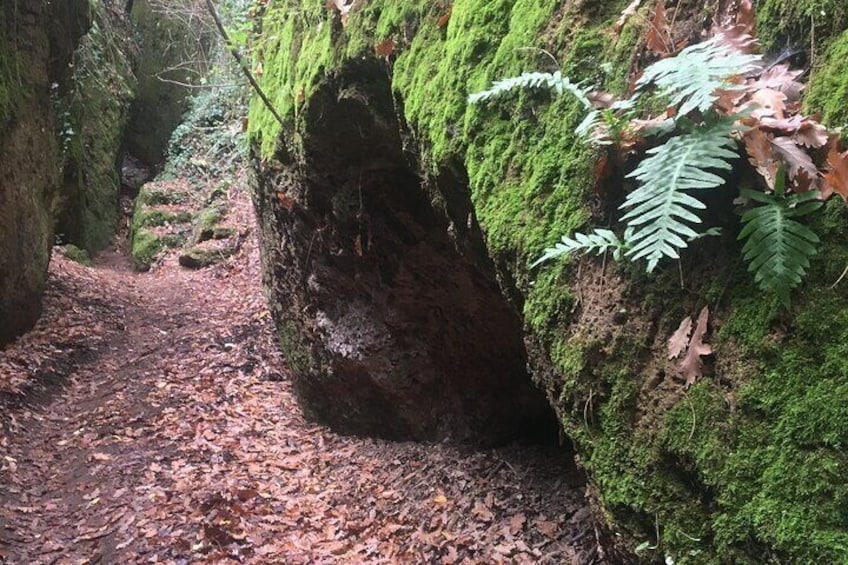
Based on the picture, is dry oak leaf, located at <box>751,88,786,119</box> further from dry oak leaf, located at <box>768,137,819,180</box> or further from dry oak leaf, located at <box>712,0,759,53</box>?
dry oak leaf, located at <box>712,0,759,53</box>

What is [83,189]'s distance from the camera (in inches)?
545

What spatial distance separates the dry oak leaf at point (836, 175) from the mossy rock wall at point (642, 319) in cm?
4

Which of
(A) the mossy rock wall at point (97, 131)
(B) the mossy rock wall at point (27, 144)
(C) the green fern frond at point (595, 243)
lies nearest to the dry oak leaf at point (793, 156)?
(C) the green fern frond at point (595, 243)

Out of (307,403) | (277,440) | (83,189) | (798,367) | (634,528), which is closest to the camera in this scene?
(798,367)

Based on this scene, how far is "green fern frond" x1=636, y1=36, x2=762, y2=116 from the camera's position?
1.74 metres

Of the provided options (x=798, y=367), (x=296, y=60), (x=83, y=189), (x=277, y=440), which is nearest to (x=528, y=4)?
(x=798, y=367)

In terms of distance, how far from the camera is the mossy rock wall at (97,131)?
503 inches

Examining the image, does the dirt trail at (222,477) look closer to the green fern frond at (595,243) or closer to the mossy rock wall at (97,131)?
the green fern frond at (595,243)

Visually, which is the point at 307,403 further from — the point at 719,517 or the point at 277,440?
the point at 719,517

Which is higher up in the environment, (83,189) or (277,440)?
(83,189)

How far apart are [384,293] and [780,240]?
4.51m

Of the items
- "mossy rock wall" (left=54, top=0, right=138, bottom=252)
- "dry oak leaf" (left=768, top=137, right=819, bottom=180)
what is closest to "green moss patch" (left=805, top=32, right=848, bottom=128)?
"dry oak leaf" (left=768, top=137, right=819, bottom=180)

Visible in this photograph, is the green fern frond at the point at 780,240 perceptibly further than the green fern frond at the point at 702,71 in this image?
No

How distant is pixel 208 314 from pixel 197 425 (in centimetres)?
371
